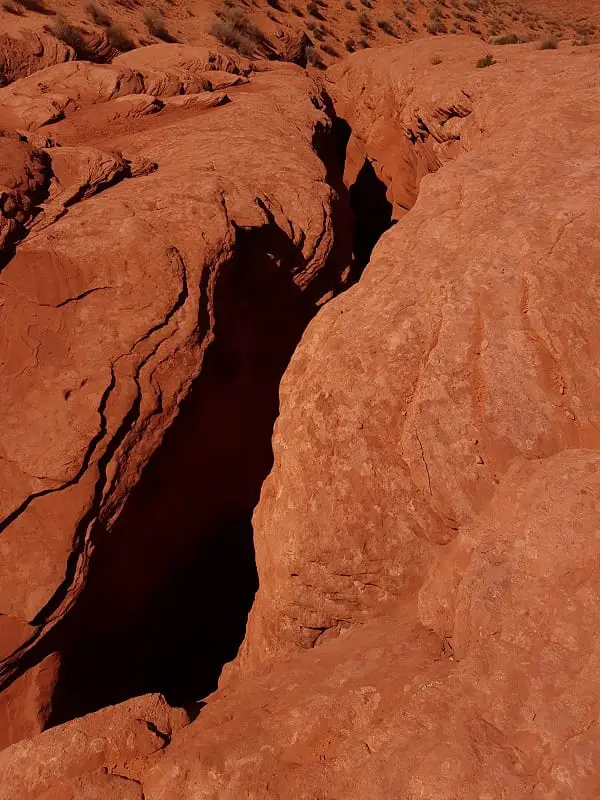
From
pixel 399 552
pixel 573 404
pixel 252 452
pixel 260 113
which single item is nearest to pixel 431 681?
pixel 399 552

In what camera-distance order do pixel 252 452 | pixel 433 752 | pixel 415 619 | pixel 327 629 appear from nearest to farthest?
pixel 433 752, pixel 415 619, pixel 327 629, pixel 252 452

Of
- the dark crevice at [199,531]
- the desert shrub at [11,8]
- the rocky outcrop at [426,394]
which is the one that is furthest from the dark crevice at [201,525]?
the desert shrub at [11,8]

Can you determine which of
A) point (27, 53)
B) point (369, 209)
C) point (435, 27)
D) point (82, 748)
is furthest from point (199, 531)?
point (435, 27)

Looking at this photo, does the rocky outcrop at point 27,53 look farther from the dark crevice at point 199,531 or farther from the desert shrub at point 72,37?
the dark crevice at point 199,531

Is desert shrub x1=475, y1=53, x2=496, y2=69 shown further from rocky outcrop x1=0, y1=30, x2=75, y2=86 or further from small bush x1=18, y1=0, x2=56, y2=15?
small bush x1=18, y1=0, x2=56, y2=15

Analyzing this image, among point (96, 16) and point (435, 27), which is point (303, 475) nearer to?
point (96, 16)

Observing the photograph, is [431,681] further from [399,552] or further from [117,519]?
[117,519]

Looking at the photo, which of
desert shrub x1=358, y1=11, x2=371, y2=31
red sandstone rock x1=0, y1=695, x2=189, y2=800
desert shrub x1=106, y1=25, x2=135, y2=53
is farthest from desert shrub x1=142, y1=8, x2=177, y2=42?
red sandstone rock x1=0, y1=695, x2=189, y2=800
